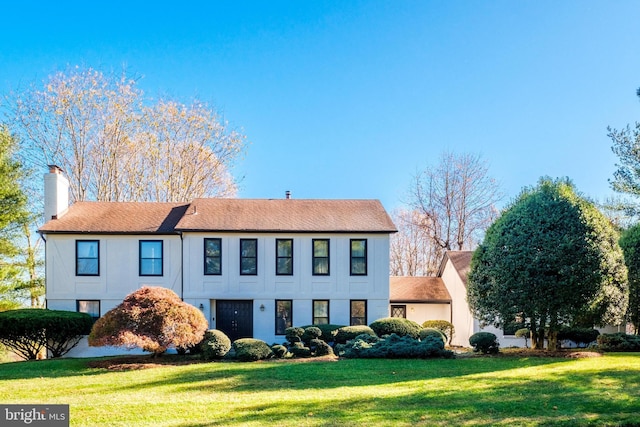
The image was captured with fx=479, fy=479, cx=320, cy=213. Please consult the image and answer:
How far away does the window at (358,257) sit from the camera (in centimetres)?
2023

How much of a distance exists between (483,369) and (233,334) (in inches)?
422

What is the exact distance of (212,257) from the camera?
786 inches

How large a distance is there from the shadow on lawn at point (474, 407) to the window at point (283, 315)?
10.4 metres

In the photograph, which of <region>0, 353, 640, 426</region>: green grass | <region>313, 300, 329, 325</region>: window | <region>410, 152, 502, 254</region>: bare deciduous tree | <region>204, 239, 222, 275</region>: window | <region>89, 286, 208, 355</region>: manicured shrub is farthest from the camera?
<region>410, 152, 502, 254</region>: bare deciduous tree

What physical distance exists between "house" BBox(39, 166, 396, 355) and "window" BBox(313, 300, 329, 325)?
0.14 ft

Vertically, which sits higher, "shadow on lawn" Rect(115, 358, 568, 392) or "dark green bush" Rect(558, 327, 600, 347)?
"shadow on lawn" Rect(115, 358, 568, 392)

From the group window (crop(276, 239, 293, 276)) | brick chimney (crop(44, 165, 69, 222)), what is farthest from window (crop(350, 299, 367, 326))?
brick chimney (crop(44, 165, 69, 222))

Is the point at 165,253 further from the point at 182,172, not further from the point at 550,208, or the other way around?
the point at 550,208

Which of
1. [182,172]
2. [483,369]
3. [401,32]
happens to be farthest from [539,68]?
[182,172]

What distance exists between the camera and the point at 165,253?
2003 centimetres

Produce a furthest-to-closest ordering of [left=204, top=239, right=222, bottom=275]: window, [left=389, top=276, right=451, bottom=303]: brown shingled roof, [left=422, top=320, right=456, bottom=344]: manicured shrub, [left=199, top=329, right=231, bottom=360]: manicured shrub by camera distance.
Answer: [left=389, top=276, right=451, bottom=303]: brown shingled roof
[left=422, top=320, right=456, bottom=344]: manicured shrub
[left=204, top=239, right=222, bottom=275]: window
[left=199, top=329, right=231, bottom=360]: manicured shrub

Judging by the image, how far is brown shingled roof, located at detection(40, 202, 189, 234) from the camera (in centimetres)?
1980

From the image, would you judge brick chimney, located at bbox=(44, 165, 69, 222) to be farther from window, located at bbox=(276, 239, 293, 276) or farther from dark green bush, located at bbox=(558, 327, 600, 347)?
dark green bush, located at bbox=(558, 327, 600, 347)

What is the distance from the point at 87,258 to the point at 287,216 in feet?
27.8
